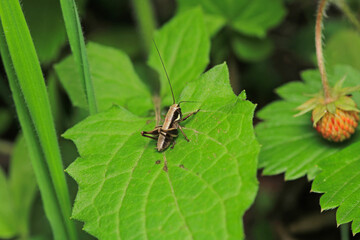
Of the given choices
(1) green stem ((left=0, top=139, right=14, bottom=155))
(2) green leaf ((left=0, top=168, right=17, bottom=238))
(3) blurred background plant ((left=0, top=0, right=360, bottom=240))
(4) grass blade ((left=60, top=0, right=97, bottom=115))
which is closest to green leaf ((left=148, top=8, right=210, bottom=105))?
(3) blurred background plant ((left=0, top=0, right=360, bottom=240))

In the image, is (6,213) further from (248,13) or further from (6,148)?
(248,13)

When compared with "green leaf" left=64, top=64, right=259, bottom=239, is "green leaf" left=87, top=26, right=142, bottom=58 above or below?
above

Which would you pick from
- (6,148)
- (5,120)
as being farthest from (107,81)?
(5,120)

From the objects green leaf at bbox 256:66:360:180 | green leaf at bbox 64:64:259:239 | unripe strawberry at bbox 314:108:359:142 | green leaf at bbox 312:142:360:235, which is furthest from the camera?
green leaf at bbox 256:66:360:180

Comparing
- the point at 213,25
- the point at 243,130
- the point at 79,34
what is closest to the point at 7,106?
the point at 213,25

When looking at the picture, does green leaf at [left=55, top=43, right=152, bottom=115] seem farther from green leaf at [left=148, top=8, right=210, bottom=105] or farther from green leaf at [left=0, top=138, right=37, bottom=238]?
green leaf at [left=0, top=138, right=37, bottom=238]

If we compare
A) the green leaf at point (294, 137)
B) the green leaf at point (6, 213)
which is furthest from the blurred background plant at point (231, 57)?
the green leaf at point (294, 137)
